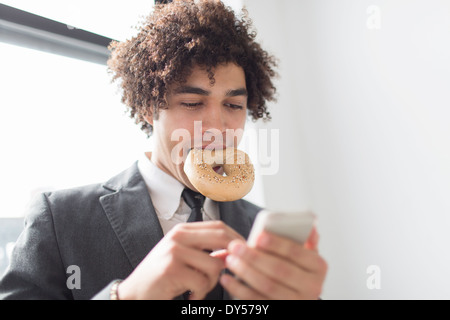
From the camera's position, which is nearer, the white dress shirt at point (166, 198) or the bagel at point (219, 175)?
the bagel at point (219, 175)

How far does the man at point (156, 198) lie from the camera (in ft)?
2.22

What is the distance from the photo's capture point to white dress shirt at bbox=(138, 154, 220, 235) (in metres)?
1.08

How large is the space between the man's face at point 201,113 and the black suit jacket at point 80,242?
0.66ft

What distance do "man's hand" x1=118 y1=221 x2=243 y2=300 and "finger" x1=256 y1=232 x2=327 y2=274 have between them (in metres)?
0.10

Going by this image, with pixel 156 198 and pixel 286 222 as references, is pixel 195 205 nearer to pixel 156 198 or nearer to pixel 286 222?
pixel 156 198

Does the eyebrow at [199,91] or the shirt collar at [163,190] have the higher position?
the eyebrow at [199,91]

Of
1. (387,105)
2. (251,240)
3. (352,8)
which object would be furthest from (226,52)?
(352,8)

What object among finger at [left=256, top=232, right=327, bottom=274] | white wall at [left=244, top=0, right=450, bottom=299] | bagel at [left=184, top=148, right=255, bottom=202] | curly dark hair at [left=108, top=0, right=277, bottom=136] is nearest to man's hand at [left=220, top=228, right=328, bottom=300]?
finger at [left=256, top=232, right=327, bottom=274]

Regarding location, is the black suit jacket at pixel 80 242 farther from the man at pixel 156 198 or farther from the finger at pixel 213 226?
the finger at pixel 213 226

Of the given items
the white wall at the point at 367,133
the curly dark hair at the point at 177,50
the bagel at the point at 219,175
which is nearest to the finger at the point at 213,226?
the bagel at the point at 219,175

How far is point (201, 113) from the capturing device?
3.29 feet

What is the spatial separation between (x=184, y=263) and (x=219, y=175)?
15.8 inches

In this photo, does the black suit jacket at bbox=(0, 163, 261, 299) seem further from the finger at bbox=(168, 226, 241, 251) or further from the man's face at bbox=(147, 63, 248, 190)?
the finger at bbox=(168, 226, 241, 251)

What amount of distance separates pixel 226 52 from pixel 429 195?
124cm
